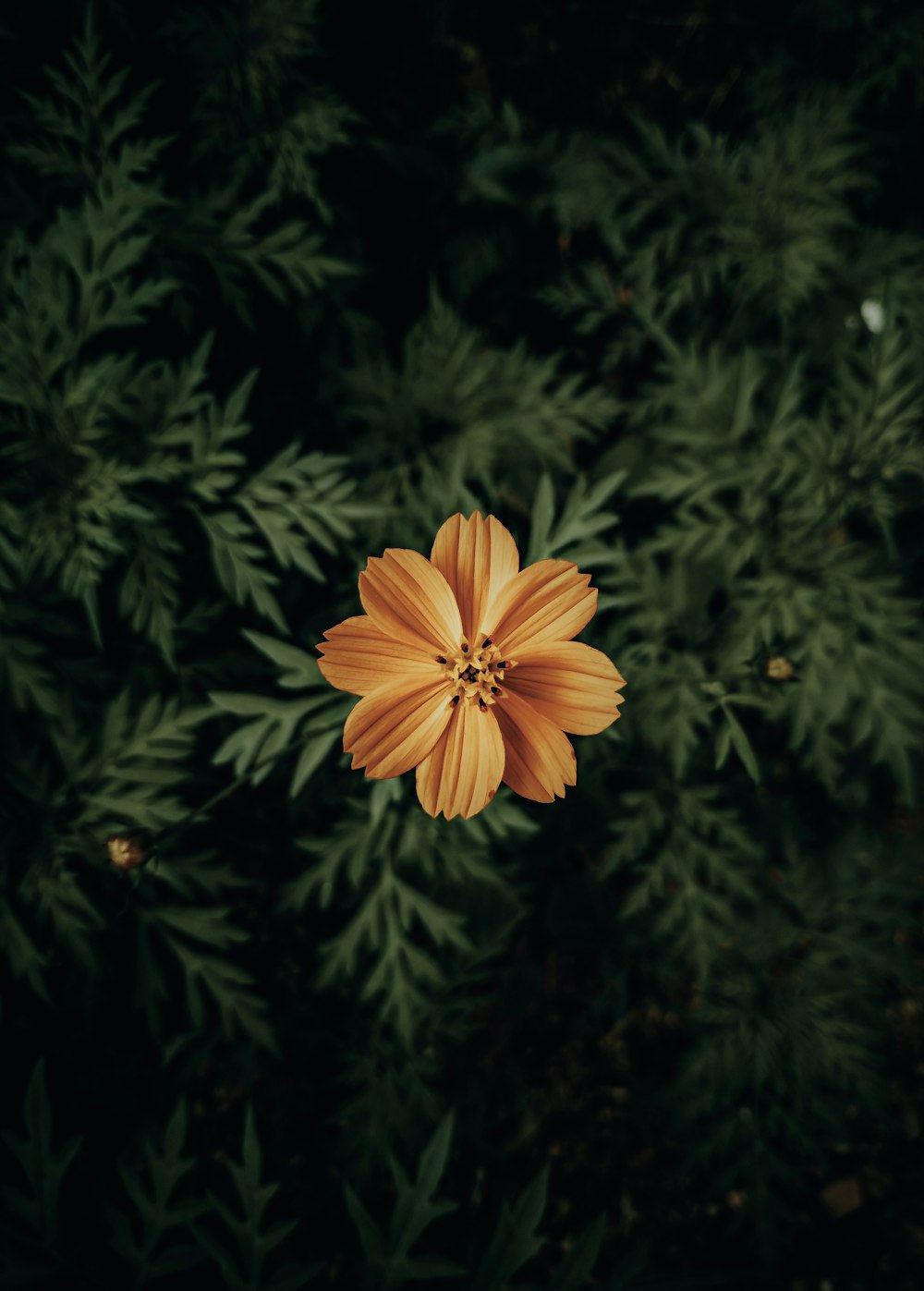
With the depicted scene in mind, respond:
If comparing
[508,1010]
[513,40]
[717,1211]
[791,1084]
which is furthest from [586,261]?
[717,1211]

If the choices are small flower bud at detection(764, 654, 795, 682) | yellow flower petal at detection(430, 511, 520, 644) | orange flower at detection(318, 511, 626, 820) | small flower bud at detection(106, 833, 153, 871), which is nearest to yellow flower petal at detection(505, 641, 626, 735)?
orange flower at detection(318, 511, 626, 820)

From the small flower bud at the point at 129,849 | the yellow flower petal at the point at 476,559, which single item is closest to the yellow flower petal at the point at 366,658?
the yellow flower petal at the point at 476,559

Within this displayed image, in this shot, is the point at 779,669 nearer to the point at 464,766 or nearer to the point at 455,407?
the point at 464,766

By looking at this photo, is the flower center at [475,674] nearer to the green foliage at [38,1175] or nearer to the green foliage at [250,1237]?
the green foliage at [250,1237]

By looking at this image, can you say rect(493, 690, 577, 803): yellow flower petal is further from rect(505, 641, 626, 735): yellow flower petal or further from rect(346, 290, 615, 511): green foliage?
rect(346, 290, 615, 511): green foliage

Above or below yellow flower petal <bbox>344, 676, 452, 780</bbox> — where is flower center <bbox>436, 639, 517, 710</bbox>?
above

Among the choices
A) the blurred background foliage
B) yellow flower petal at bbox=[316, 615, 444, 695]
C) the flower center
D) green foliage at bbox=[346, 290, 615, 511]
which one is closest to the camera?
yellow flower petal at bbox=[316, 615, 444, 695]
